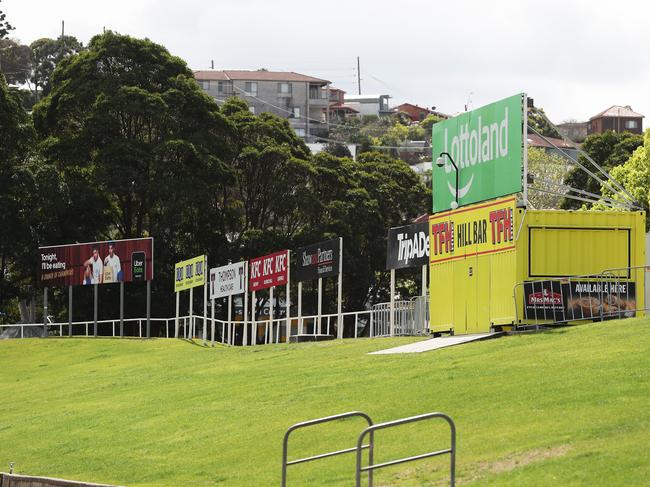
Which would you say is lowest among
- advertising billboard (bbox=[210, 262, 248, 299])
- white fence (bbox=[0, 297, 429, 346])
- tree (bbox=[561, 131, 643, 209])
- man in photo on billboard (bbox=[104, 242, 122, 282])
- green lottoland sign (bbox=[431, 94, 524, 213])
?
white fence (bbox=[0, 297, 429, 346])

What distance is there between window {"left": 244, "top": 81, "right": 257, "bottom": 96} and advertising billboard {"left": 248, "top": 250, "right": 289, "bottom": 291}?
142526 mm

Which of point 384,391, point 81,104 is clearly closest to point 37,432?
point 384,391

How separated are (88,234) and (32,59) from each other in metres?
97.8

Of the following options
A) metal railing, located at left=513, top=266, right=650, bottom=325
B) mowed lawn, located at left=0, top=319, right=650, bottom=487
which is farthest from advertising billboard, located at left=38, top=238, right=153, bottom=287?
metal railing, located at left=513, top=266, right=650, bottom=325

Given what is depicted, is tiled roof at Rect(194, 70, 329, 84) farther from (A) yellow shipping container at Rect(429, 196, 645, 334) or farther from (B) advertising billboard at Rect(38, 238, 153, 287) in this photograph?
(A) yellow shipping container at Rect(429, 196, 645, 334)

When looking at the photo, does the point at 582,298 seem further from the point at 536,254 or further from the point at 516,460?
the point at 516,460

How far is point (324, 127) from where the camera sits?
193 m

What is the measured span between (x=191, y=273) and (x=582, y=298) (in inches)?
1020

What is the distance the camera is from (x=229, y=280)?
5131 centimetres

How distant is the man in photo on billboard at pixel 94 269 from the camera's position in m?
57.3

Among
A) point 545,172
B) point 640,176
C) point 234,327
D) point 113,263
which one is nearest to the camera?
point 234,327

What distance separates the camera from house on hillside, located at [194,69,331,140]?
190625 millimetres

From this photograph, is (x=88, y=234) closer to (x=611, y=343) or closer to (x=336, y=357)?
(x=336, y=357)

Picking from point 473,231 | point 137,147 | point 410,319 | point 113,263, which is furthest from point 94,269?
point 473,231
